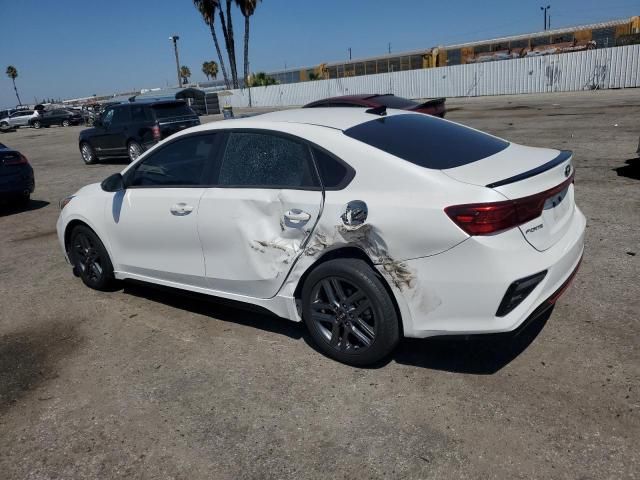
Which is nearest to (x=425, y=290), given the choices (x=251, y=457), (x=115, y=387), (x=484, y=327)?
(x=484, y=327)

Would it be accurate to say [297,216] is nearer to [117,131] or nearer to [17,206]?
[17,206]

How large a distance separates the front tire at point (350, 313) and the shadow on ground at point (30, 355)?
187 centimetres

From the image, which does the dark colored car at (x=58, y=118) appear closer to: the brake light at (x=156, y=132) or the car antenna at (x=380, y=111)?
the brake light at (x=156, y=132)

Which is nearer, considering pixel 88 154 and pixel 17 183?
pixel 17 183

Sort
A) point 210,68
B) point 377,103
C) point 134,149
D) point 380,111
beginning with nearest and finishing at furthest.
→ point 380,111, point 377,103, point 134,149, point 210,68

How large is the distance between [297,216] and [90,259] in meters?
2.62

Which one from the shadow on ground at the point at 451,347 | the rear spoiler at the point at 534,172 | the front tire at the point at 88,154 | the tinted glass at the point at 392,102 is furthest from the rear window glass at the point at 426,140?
the front tire at the point at 88,154

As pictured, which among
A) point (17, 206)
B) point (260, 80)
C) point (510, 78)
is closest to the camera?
point (17, 206)

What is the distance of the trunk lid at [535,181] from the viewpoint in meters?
2.96

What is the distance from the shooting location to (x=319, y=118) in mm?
3844

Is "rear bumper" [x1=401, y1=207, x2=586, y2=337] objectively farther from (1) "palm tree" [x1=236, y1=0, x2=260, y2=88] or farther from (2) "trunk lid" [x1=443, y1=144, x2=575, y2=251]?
(1) "palm tree" [x1=236, y1=0, x2=260, y2=88]

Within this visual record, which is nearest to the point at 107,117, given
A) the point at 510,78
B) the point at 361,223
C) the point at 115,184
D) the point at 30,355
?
the point at 115,184

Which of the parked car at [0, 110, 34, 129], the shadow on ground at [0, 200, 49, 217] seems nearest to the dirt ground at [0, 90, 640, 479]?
the shadow on ground at [0, 200, 49, 217]

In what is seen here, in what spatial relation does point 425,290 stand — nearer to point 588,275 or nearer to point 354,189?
point 354,189
